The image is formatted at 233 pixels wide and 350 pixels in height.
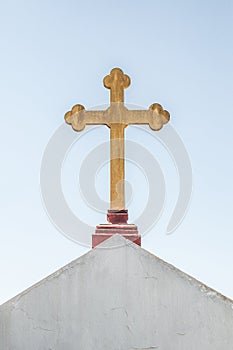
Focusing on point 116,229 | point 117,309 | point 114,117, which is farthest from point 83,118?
point 117,309

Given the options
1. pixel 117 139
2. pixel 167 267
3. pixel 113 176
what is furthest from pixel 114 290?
pixel 117 139

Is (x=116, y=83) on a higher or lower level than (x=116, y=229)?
higher

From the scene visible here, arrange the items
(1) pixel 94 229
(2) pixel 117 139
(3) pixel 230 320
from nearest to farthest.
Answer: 1. (3) pixel 230 320
2. (1) pixel 94 229
3. (2) pixel 117 139

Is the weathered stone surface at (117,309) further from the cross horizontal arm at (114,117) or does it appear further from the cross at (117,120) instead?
the cross horizontal arm at (114,117)

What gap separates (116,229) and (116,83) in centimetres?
149

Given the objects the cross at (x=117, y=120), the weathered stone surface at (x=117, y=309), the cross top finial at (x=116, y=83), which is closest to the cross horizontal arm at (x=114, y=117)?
the cross at (x=117, y=120)

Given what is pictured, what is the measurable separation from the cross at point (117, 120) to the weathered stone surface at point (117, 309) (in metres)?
1.17

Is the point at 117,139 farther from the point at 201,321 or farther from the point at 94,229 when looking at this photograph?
the point at 201,321

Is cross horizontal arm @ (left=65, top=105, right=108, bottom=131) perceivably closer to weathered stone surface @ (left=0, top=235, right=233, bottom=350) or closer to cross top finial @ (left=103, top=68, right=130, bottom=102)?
cross top finial @ (left=103, top=68, right=130, bottom=102)

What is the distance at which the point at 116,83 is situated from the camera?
4.60 meters

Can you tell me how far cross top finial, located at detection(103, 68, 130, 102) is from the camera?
15.0 ft

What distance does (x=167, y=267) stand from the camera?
10.3 ft

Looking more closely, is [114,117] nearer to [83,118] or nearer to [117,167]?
[83,118]

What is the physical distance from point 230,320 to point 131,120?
216cm
